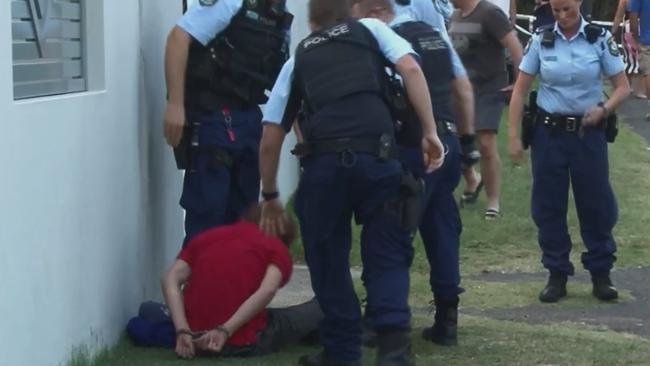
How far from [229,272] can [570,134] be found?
8.16ft

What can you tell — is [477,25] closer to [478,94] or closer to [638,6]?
[478,94]

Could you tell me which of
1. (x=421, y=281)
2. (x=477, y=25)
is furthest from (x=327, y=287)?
(x=477, y=25)

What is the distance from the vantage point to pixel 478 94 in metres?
10.7

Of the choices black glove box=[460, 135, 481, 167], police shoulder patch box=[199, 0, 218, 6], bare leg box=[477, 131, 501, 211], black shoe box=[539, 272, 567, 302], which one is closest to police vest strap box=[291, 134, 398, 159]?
police shoulder patch box=[199, 0, 218, 6]

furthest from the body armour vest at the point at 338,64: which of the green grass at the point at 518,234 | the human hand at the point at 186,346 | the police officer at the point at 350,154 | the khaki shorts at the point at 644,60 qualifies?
the khaki shorts at the point at 644,60

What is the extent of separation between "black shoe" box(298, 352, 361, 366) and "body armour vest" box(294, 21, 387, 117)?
42.4 inches

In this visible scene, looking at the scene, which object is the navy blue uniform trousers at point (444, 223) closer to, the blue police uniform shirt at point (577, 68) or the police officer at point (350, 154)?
the police officer at point (350, 154)

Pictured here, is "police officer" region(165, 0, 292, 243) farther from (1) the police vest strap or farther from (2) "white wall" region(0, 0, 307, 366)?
(1) the police vest strap

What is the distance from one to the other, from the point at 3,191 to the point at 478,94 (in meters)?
6.56

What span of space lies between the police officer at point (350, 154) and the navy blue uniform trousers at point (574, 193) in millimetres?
2234

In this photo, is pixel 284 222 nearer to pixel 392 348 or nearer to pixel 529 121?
pixel 392 348

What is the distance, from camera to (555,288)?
796 centimetres

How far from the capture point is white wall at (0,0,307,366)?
4.71 m

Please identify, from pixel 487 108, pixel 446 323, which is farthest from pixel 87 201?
pixel 487 108
